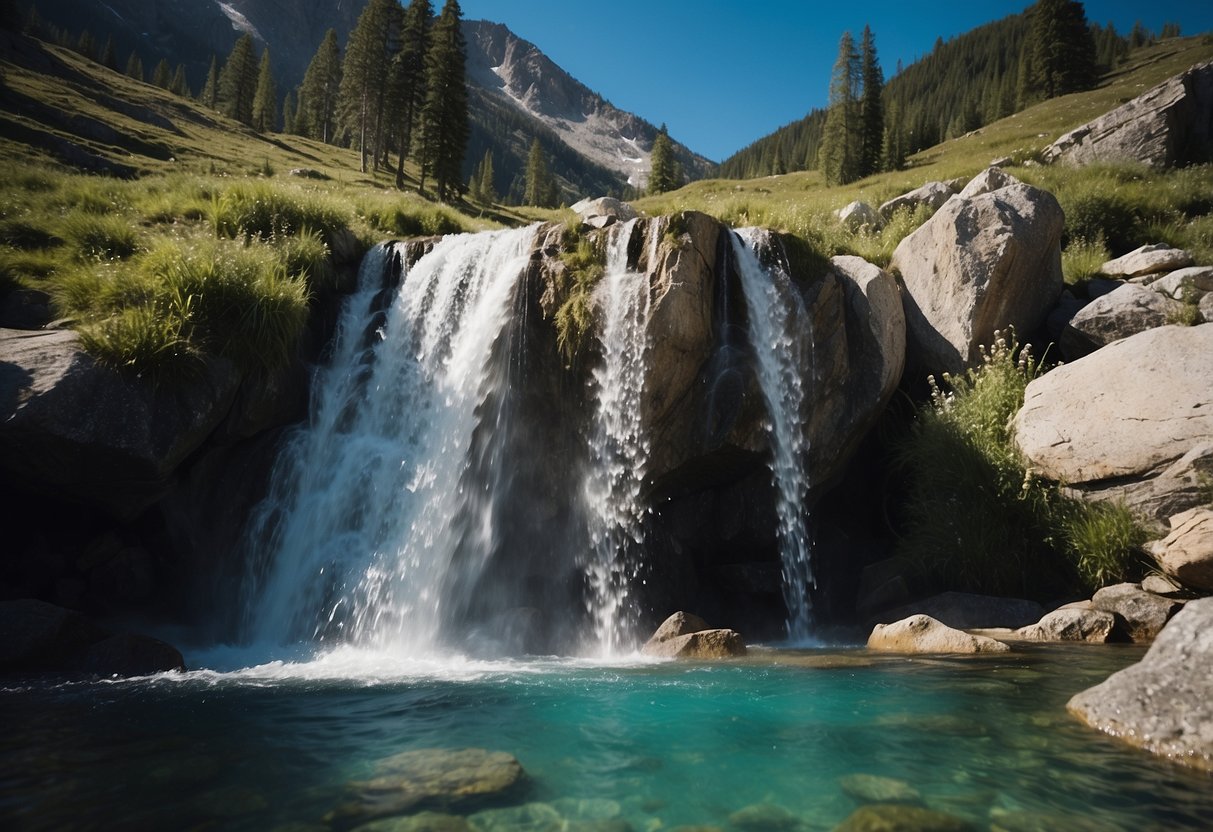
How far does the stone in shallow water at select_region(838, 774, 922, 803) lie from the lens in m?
3.16

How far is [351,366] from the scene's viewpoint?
11.3 meters

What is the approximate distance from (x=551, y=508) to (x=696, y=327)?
12.0 ft

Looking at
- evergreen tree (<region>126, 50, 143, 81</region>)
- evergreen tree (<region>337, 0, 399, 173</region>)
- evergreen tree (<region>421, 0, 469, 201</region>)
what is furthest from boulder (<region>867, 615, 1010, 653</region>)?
evergreen tree (<region>126, 50, 143, 81</region>)

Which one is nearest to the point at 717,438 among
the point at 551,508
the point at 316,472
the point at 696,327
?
the point at 696,327

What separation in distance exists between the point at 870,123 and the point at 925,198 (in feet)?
153

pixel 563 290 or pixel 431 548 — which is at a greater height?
pixel 563 290

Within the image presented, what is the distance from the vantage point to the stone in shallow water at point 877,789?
316cm

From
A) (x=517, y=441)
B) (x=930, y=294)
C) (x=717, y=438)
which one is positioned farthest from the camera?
(x=930, y=294)

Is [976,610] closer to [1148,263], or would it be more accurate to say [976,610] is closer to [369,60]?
[1148,263]

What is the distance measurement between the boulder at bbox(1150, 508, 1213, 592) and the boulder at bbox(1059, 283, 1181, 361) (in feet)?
14.8

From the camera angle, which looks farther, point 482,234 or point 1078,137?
point 1078,137

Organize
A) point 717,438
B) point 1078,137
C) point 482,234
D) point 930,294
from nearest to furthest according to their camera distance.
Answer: point 717,438 → point 930,294 → point 482,234 → point 1078,137

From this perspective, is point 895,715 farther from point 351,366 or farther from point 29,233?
point 29,233

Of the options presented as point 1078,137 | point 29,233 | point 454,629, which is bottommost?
point 454,629
